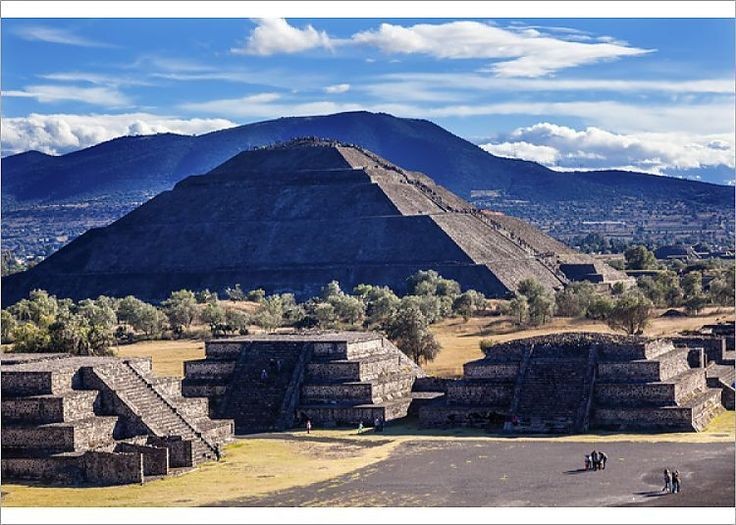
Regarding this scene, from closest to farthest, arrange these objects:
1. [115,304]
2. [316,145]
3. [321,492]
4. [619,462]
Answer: [321,492] → [619,462] → [115,304] → [316,145]

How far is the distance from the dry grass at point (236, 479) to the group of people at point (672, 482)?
28.5 feet

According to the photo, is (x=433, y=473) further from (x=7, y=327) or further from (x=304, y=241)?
(x=304, y=241)

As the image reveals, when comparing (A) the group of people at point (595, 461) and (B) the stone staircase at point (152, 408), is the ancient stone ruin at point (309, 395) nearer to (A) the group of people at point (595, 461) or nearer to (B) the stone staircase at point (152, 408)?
(B) the stone staircase at point (152, 408)

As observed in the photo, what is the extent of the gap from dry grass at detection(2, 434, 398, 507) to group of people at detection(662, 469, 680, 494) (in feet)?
28.5

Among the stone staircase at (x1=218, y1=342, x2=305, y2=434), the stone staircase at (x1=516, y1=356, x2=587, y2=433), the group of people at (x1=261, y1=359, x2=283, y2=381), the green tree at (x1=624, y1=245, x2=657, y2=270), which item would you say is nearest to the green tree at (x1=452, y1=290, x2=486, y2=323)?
the stone staircase at (x1=218, y1=342, x2=305, y2=434)

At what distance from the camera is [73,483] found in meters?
36.7

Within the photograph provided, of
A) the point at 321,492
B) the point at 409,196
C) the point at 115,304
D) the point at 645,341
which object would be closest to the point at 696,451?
the point at 645,341

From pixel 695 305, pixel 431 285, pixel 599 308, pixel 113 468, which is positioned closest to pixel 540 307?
pixel 599 308

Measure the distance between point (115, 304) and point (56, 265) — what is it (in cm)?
4306

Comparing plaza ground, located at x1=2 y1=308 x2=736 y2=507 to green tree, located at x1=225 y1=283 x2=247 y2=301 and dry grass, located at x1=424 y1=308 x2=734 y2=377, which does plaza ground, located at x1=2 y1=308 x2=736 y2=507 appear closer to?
dry grass, located at x1=424 y1=308 x2=734 y2=377

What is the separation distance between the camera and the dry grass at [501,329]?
7271cm

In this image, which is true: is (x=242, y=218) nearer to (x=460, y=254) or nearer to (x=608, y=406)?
(x=460, y=254)

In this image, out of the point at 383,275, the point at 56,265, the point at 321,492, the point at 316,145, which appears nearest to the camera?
the point at 321,492

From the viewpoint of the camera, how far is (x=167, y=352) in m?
75.6
